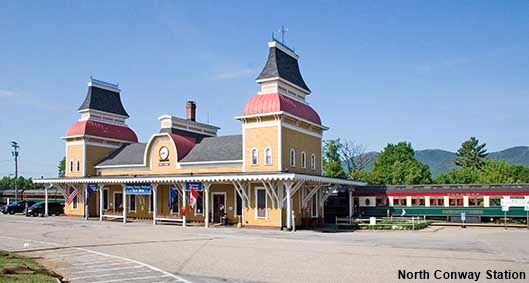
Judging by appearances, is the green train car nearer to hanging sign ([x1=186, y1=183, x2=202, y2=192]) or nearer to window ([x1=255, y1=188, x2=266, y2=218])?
window ([x1=255, y1=188, x2=266, y2=218])

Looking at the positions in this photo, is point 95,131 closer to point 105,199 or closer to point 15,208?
point 105,199

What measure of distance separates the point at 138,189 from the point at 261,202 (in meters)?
10.1

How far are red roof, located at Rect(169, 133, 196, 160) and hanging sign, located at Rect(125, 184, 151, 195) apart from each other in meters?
3.35

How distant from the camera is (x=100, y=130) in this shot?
46594 millimetres

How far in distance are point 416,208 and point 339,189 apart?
6.67 metres

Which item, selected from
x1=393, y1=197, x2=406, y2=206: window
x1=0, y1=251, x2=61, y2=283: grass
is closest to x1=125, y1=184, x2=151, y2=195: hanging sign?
x1=393, y1=197, x2=406, y2=206: window

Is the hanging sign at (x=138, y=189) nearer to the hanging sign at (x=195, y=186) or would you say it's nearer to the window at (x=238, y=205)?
the hanging sign at (x=195, y=186)

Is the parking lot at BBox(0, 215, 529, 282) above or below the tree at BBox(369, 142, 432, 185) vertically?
below

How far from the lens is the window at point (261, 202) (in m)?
33.0

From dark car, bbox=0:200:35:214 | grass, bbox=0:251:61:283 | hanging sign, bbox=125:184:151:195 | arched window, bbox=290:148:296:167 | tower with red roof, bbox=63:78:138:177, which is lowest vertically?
dark car, bbox=0:200:35:214

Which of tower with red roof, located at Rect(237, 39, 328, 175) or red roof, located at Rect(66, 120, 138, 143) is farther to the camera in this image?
red roof, located at Rect(66, 120, 138, 143)

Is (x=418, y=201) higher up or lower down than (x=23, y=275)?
higher up

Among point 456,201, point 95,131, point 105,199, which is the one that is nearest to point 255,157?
point 456,201

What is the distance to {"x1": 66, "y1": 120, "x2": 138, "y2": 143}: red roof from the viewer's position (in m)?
45.6
